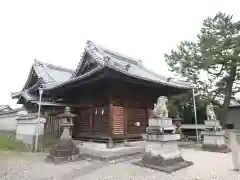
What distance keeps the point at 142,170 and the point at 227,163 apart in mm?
3938

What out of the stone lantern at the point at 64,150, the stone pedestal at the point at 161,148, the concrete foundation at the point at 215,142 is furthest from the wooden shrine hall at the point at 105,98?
the concrete foundation at the point at 215,142

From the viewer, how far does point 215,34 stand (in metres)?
22.6

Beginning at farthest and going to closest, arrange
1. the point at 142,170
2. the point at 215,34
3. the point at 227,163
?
the point at 215,34 < the point at 227,163 < the point at 142,170

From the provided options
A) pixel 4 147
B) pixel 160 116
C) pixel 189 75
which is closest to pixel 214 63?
pixel 189 75

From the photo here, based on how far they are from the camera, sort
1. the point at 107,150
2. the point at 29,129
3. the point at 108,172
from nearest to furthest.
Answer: the point at 108,172 → the point at 107,150 → the point at 29,129

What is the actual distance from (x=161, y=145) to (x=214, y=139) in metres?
6.40

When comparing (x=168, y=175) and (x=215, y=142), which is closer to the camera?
(x=168, y=175)

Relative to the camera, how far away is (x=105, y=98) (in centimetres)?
1229

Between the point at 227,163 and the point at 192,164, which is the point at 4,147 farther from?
the point at 227,163

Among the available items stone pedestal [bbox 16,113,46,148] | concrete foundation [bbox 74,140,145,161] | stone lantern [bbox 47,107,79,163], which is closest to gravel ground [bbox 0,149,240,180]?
stone lantern [bbox 47,107,79,163]

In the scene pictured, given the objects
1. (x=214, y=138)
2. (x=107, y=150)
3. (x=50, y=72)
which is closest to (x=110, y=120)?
(x=107, y=150)

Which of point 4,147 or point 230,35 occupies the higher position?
point 230,35

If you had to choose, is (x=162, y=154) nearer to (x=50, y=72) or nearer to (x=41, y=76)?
(x=41, y=76)

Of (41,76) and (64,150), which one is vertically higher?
(41,76)
